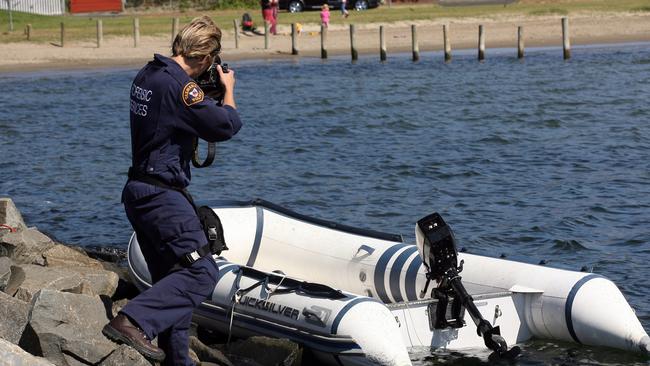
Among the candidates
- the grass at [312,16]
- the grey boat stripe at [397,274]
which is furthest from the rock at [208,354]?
the grass at [312,16]

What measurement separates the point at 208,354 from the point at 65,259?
245 centimetres

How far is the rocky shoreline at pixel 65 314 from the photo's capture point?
626 centimetres

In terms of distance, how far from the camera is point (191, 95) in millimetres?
5711

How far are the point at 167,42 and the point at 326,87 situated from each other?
34.7 ft

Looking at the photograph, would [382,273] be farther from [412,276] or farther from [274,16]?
[274,16]

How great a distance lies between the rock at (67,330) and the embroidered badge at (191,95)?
57.3 inches

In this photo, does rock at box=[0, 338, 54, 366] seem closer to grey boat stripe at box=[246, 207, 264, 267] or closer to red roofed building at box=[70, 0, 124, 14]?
grey boat stripe at box=[246, 207, 264, 267]

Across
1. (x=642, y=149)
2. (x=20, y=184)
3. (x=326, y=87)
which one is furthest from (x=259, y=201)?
(x=326, y=87)

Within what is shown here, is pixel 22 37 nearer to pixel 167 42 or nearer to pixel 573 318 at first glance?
pixel 167 42

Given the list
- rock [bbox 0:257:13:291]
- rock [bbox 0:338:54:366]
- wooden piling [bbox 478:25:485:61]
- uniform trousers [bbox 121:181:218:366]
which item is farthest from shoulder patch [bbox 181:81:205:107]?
wooden piling [bbox 478:25:485:61]

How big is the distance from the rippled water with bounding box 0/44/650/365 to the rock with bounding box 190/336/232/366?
1.33m

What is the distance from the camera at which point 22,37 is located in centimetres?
3641

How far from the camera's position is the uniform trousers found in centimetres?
579

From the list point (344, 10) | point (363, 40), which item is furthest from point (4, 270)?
point (344, 10)
